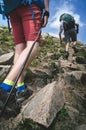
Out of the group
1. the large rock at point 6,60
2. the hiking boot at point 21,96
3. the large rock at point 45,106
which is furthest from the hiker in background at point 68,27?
the hiking boot at point 21,96

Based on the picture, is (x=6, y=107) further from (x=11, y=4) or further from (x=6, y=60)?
(x=6, y=60)

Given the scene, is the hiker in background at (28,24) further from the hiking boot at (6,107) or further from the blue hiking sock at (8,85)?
the hiking boot at (6,107)

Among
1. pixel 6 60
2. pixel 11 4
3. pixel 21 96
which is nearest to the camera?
pixel 11 4

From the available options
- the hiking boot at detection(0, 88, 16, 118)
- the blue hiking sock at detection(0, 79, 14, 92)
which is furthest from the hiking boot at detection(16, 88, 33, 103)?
the blue hiking sock at detection(0, 79, 14, 92)

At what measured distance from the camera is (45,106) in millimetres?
5496

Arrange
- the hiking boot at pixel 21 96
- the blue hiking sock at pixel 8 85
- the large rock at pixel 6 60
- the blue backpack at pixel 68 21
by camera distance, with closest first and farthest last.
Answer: the blue hiking sock at pixel 8 85, the hiking boot at pixel 21 96, the large rock at pixel 6 60, the blue backpack at pixel 68 21

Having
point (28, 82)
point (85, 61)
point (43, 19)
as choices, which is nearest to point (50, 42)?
point (85, 61)

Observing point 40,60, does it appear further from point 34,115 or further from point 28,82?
point 34,115

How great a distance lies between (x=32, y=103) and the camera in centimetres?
580

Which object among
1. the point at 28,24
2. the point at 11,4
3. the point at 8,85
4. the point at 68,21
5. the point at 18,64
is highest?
the point at 11,4

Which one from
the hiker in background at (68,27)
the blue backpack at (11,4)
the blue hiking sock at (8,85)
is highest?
the blue backpack at (11,4)

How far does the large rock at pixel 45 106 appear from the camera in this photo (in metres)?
5.25

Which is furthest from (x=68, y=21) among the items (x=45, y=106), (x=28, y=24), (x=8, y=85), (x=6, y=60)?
(x=8, y=85)

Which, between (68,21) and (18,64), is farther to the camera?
(68,21)
